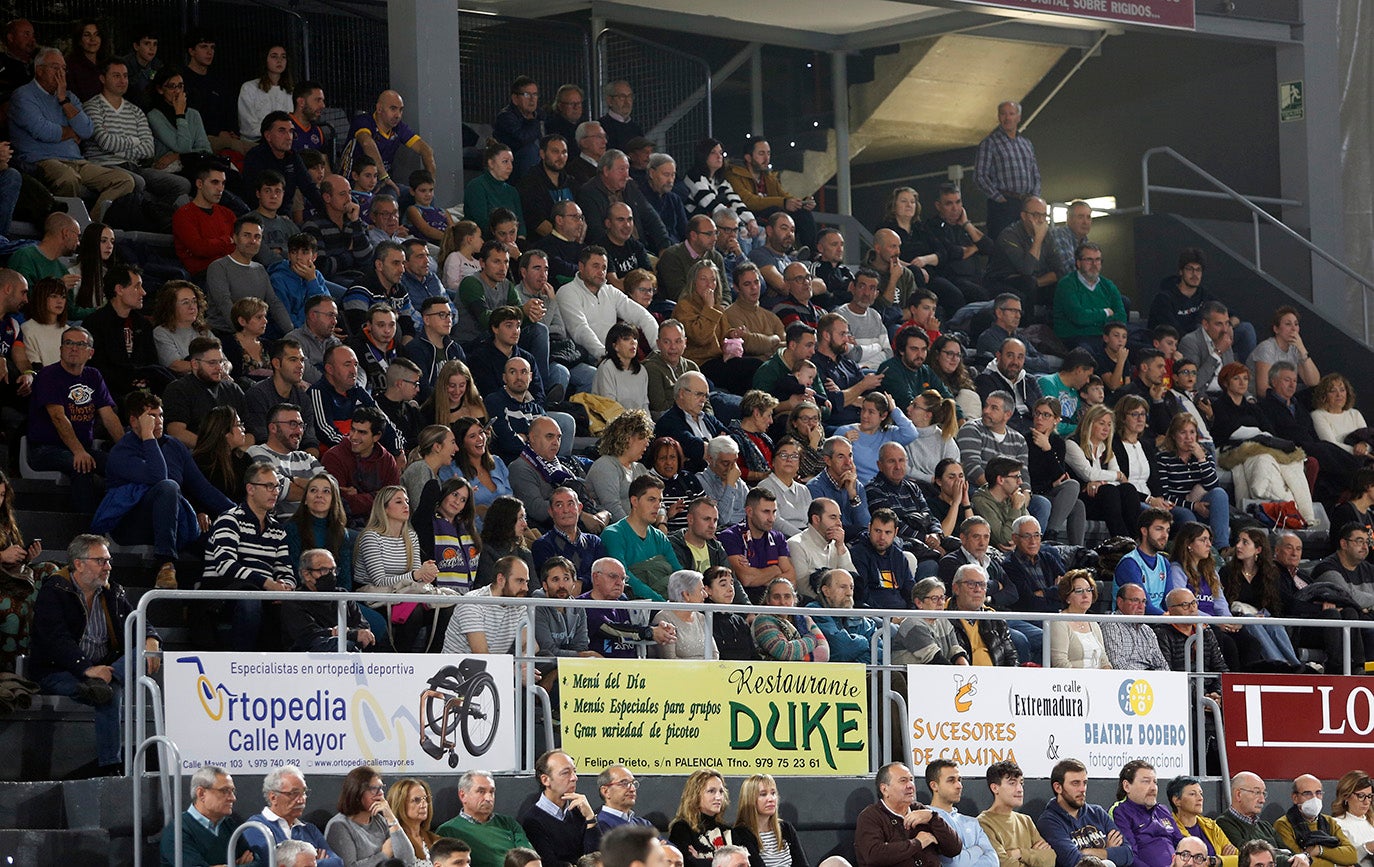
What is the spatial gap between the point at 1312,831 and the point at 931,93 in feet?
39.4

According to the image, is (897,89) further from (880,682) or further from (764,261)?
(880,682)

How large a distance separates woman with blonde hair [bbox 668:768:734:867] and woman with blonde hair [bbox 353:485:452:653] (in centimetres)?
159

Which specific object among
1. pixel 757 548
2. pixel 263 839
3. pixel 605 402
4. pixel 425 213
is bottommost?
pixel 263 839

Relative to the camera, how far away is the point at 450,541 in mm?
11398

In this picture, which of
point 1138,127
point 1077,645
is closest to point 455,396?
point 1077,645

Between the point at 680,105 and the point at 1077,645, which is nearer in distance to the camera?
the point at 1077,645

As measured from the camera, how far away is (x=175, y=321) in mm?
12328

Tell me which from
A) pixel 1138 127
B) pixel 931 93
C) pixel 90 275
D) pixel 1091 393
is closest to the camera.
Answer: pixel 90 275

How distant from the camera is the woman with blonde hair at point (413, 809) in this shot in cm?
945

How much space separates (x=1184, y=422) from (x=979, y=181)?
4.39 meters

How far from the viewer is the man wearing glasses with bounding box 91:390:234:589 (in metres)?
11.0

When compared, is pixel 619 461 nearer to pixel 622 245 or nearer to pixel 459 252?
pixel 459 252

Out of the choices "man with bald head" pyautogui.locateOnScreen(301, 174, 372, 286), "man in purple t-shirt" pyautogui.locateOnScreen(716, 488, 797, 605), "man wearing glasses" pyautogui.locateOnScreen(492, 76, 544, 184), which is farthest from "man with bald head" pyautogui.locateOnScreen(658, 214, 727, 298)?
"man in purple t-shirt" pyautogui.locateOnScreen(716, 488, 797, 605)

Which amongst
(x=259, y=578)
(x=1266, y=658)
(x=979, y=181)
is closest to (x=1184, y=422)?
(x=1266, y=658)
